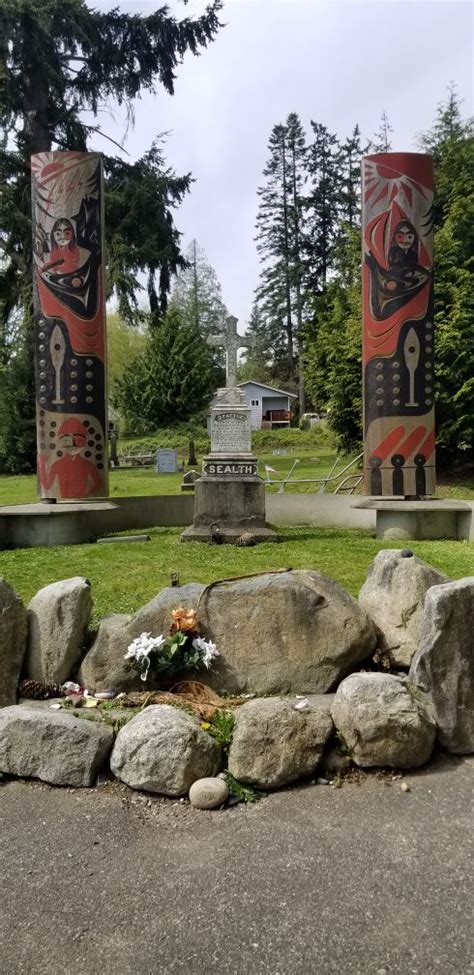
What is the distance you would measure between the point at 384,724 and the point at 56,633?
1.76 meters

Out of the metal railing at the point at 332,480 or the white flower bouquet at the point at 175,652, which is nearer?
the white flower bouquet at the point at 175,652

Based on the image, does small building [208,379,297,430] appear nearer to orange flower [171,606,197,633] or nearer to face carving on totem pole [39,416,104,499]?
face carving on totem pole [39,416,104,499]

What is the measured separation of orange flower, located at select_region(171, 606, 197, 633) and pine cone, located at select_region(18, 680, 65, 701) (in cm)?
73

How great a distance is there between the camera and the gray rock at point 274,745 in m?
2.88

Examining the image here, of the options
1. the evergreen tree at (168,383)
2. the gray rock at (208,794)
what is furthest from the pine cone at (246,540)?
the evergreen tree at (168,383)

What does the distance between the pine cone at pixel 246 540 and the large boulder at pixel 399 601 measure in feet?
14.3

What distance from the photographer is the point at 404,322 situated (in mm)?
8680

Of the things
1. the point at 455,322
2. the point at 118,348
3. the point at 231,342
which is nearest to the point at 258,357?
the point at 118,348

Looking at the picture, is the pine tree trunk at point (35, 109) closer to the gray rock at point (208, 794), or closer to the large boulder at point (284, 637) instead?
the large boulder at point (284, 637)

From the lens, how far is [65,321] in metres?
8.97

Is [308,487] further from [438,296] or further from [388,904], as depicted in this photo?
Answer: [388,904]

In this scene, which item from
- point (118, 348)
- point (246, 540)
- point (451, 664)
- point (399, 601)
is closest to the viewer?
point (451, 664)

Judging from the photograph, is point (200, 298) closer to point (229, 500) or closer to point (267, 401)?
point (267, 401)

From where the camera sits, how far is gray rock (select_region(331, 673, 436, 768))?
2930 mm
